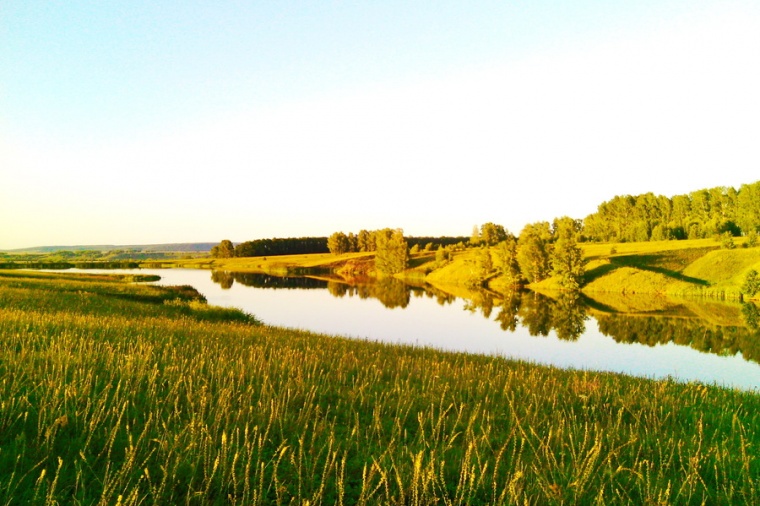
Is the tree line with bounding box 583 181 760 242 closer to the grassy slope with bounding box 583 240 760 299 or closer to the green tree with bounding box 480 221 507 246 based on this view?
the grassy slope with bounding box 583 240 760 299

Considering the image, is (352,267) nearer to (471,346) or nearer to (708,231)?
(708,231)

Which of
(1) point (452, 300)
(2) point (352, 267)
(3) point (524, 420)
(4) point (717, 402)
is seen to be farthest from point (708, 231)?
(3) point (524, 420)

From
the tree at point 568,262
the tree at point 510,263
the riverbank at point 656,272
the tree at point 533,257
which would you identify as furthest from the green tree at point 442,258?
the tree at point 568,262

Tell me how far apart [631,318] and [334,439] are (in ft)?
178

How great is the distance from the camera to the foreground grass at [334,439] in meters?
4.82

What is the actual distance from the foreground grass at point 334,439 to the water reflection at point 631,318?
30872mm

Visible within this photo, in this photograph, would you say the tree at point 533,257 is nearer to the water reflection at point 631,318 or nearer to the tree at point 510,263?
the tree at point 510,263

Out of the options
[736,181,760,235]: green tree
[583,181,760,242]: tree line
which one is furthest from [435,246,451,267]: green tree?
[736,181,760,235]: green tree

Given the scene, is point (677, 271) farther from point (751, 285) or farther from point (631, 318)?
point (631, 318)

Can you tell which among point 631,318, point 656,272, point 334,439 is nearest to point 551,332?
point 631,318

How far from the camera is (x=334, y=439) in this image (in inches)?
251

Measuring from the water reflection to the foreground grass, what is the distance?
30.9 m

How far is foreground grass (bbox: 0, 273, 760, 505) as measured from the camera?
15.8ft

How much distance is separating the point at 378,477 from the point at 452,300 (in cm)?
6943
